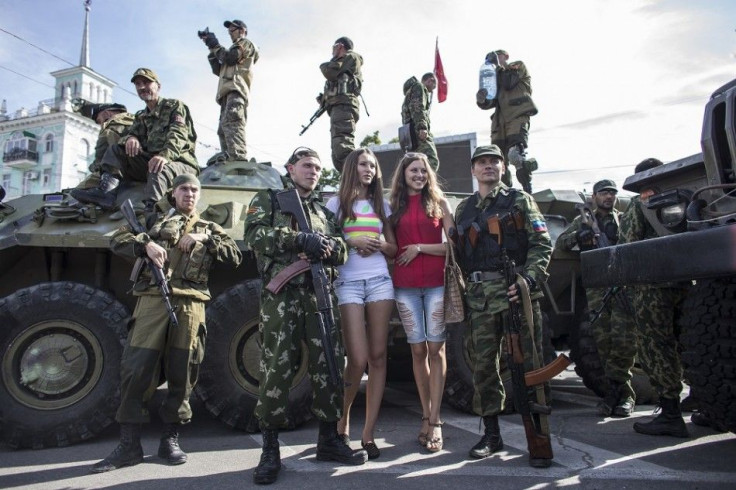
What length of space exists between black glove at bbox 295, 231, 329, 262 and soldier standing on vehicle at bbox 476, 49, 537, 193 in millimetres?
4564

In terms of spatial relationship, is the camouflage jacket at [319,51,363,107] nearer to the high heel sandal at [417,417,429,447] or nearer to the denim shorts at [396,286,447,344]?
the denim shorts at [396,286,447,344]

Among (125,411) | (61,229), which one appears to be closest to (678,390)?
(125,411)

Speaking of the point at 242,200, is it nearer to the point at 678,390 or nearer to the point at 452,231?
the point at 452,231

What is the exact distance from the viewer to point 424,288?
3.84 meters

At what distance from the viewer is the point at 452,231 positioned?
12.8 feet

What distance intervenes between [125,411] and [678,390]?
3654 mm

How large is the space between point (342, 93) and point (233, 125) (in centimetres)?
145

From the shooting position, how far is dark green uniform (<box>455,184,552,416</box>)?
359 cm

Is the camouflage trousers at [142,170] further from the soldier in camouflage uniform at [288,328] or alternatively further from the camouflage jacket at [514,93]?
the camouflage jacket at [514,93]

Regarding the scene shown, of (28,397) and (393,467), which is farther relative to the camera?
(28,397)

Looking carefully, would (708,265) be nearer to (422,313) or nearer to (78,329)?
(422,313)

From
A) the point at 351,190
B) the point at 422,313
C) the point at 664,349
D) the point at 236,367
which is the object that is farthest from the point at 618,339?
the point at 236,367

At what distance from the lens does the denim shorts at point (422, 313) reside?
12.4 feet

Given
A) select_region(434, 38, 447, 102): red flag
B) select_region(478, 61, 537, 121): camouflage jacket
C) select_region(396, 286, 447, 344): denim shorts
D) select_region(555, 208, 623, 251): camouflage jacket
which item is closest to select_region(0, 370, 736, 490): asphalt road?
select_region(396, 286, 447, 344): denim shorts
